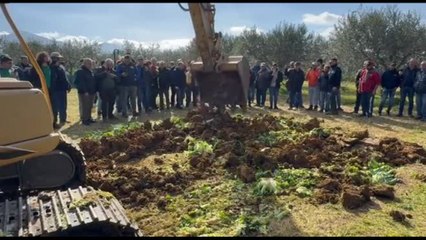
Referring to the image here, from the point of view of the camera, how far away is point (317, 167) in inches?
308

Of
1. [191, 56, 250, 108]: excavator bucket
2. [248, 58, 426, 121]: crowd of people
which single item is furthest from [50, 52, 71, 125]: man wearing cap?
[248, 58, 426, 121]: crowd of people

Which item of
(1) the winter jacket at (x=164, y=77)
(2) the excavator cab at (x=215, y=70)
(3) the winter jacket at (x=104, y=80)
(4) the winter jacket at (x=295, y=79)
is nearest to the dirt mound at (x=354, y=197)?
(2) the excavator cab at (x=215, y=70)

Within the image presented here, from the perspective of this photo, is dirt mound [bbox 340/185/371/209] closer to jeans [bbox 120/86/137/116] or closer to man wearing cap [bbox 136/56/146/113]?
jeans [bbox 120/86/137/116]

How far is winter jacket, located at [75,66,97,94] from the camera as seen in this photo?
42.5 ft

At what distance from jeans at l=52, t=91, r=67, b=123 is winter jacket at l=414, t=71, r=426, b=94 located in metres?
10.4

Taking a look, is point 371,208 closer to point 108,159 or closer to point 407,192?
point 407,192

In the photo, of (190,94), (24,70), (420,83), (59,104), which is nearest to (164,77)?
(190,94)

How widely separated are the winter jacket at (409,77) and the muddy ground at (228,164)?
15.5ft

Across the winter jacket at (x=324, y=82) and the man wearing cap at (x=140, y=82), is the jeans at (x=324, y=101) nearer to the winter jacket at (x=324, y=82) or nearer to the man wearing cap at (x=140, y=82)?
the winter jacket at (x=324, y=82)

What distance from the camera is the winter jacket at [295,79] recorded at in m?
16.1

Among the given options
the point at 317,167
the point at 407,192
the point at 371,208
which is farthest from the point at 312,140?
the point at 371,208

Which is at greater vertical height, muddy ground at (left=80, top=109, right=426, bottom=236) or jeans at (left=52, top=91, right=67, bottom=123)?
jeans at (left=52, top=91, right=67, bottom=123)

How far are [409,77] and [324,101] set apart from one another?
277 cm

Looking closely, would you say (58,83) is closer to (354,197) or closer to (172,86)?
(172,86)
